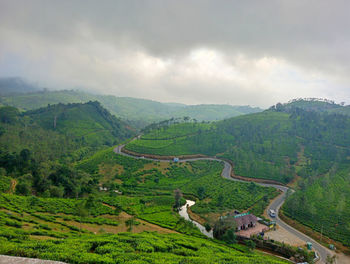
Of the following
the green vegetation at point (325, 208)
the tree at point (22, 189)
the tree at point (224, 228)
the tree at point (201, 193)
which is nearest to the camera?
the tree at point (224, 228)

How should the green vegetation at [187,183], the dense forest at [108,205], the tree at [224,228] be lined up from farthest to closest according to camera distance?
the green vegetation at [187,183] < the tree at [224,228] < the dense forest at [108,205]

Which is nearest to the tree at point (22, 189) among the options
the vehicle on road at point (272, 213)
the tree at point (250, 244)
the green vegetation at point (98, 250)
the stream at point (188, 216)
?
the green vegetation at point (98, 250)

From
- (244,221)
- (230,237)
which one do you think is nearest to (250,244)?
(230,237)

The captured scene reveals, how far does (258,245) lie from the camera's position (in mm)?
41000

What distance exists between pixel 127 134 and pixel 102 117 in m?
29.3

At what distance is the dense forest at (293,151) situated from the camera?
52625 mm

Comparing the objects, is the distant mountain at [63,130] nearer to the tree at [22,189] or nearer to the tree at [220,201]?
the tree at [22,189]

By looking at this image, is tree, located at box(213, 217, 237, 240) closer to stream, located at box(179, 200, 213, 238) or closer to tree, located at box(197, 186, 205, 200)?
stream, located at box(179, 200, 213, 238)

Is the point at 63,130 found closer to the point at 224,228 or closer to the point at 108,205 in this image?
the point at 108,205

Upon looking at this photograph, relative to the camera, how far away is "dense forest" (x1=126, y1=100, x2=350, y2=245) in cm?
5262

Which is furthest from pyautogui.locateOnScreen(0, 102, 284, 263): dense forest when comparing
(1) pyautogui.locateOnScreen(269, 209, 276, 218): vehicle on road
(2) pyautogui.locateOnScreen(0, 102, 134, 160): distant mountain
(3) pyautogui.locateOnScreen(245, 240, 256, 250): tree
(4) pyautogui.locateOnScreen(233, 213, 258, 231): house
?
(4) pyautogui.locateOnScreen(233, 213, 258, 231): house

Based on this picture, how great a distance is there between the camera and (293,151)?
101m

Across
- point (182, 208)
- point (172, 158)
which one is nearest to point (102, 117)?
point (172, 158)

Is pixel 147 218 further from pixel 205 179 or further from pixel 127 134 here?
pixel 127 134
